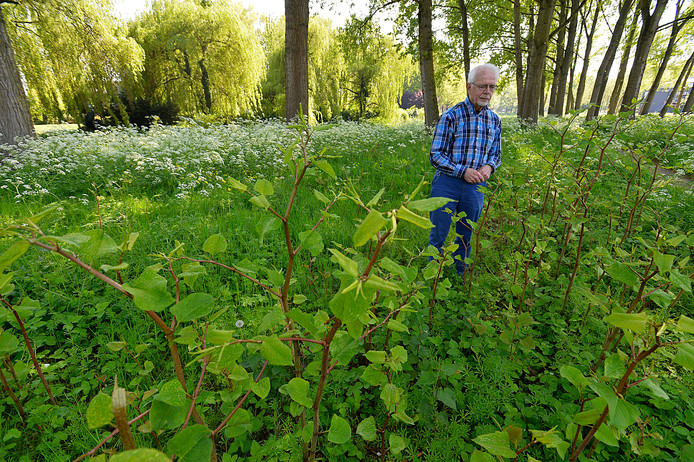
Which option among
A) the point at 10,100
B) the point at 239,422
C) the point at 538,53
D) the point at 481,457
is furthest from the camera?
the point at 538,53

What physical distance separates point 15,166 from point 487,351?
272 inches

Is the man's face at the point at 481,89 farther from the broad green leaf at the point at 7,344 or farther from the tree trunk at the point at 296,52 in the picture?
the tree trunk at the point at 296,52

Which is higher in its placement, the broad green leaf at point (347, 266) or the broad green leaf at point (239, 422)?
the broad green leaf at point (347, 266)

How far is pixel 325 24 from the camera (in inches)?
628

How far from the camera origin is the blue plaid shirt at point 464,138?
2.82 metres

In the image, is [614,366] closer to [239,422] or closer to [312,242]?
[312,242]

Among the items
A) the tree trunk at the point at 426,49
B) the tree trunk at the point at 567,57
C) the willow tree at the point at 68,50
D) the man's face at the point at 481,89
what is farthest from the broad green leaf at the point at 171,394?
the tree trunk at the point at 567,57

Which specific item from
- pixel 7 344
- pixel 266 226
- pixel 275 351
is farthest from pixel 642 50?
pixel 7 344

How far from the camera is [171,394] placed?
2.16 feet

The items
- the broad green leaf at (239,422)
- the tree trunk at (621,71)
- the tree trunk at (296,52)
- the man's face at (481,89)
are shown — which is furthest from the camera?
the tree trunk at (621,71)

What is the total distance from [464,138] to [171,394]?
2898 mm

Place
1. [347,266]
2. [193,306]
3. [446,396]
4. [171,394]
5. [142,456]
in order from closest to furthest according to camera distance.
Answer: [142,456]
[347,266]
[171,394]
[193,306]
[446,396]

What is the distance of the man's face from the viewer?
2699 millimetres

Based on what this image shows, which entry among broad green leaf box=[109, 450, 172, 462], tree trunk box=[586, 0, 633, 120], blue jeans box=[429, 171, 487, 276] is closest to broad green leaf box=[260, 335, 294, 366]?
broad green leaf box=[109, 450, 172, 462]
